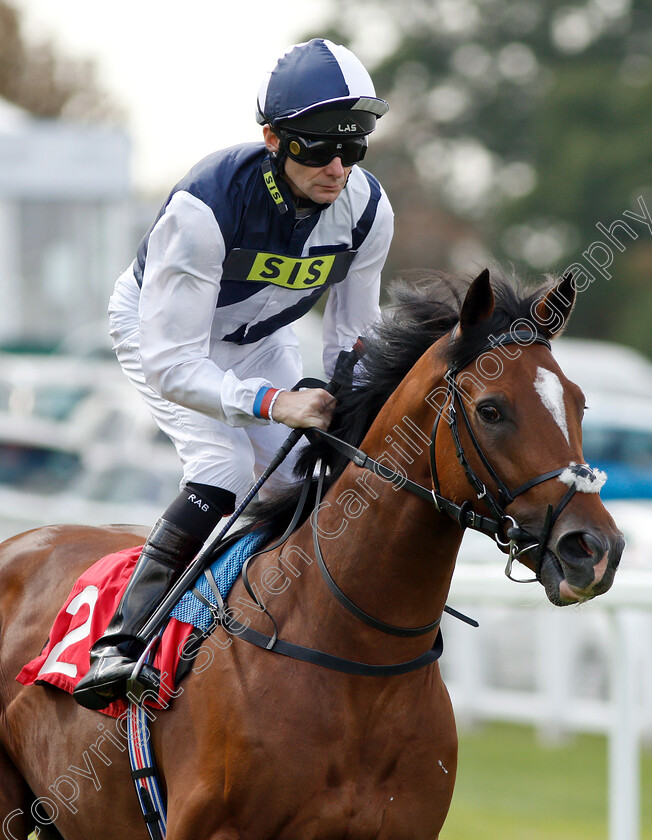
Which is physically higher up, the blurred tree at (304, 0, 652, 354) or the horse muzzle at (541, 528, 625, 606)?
the horse muzzle at (541, 528, 625, 606)

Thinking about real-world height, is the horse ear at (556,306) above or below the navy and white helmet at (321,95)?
below

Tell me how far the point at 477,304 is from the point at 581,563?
0.70m

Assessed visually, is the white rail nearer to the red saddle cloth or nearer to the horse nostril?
the red saddle cloth

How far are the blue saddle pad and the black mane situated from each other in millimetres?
71

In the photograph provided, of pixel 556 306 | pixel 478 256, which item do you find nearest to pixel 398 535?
pixel 556 306

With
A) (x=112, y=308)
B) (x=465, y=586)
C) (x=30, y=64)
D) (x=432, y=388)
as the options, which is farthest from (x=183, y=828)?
(x=30, y=64)

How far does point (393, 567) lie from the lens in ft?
10.0

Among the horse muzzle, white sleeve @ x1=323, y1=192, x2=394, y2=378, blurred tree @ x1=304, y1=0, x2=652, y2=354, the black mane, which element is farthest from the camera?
blurred tree @ x1=304, y1=0, x2=652, y2=354

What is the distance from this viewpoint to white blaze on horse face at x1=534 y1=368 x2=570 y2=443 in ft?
9.04

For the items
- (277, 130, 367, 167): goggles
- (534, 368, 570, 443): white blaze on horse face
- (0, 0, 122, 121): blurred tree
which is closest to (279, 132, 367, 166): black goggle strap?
(277, 130, 367, 167): goggles

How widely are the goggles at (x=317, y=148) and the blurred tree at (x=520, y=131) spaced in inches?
1138

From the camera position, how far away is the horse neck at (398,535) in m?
3.02

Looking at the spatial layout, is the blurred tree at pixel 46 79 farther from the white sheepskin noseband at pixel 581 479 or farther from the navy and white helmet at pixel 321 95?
the white sheepskin noseband at pixel 581 479

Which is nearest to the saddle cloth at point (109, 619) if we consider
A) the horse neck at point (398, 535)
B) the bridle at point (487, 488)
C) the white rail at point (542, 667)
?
the horse neck at point (398, 535)
